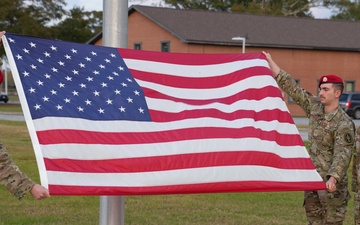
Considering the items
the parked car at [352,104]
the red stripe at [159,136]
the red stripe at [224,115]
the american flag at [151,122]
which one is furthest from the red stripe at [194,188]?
the parked car at [352,104]

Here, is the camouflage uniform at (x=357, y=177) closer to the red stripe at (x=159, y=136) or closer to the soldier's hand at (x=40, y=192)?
the red stripe at (x=159, y=136)

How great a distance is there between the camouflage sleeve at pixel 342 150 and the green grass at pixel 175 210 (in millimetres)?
3268

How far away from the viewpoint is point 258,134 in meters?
5.98

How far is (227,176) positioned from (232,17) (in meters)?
49.4

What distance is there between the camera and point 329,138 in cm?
657

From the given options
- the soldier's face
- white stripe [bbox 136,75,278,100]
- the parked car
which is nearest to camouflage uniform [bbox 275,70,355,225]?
the soldier's face

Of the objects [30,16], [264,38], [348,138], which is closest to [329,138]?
[348,138]

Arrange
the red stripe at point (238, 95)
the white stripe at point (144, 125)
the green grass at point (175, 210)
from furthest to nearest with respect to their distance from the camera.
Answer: the green grass at point (175, 210) → the red stripe at point (238, 95) → the white stripe at point (144, 125)

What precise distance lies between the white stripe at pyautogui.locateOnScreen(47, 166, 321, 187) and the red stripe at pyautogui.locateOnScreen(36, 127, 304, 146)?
0.89 feet

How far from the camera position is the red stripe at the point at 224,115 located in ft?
18.9

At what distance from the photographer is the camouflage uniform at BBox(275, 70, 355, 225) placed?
6.48 meters

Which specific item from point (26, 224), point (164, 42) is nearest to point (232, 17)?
point (164, 42)

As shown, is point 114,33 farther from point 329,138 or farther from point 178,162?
point 329,138

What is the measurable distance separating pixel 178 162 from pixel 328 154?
1771mm
